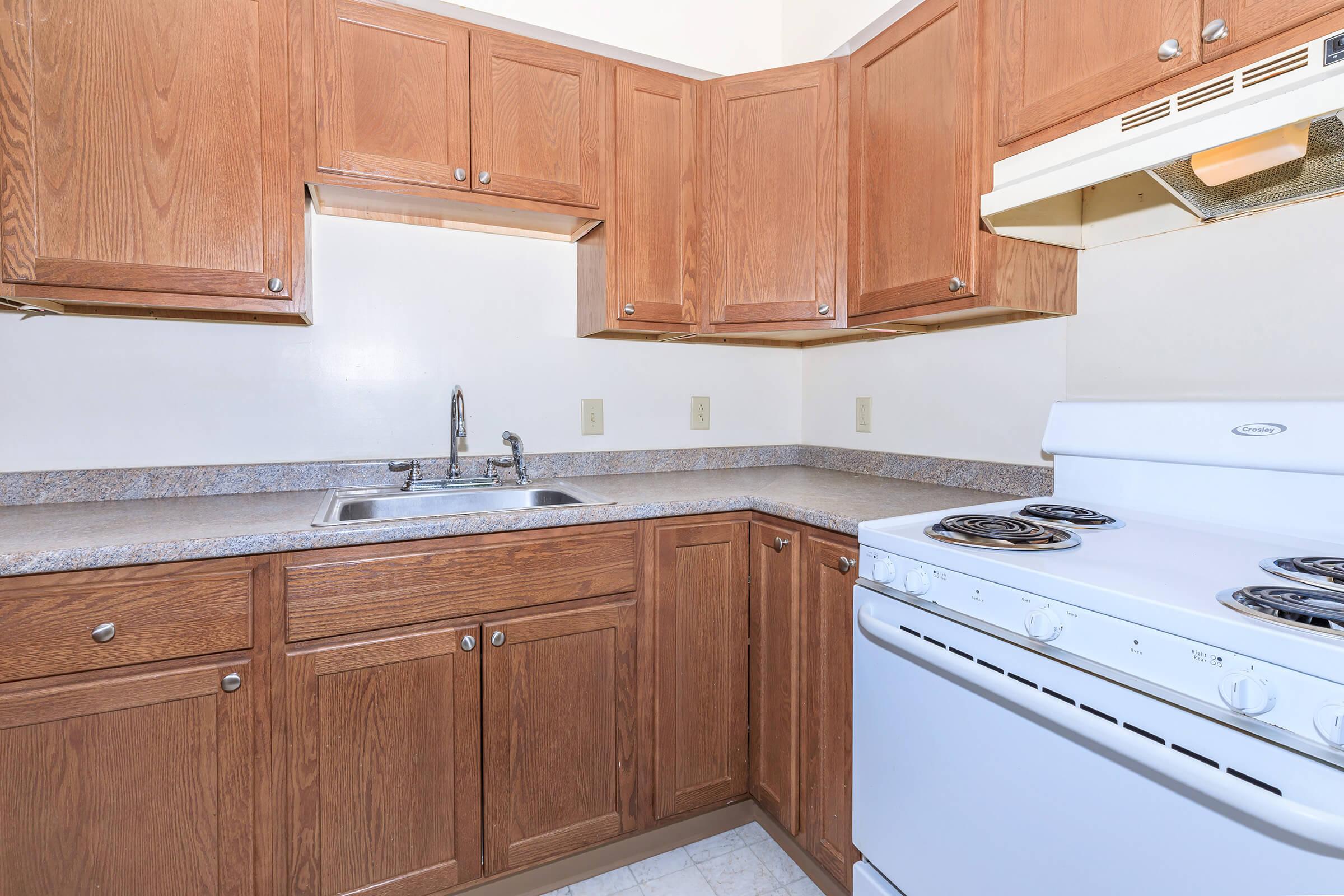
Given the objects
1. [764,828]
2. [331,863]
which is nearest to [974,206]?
[764,828]

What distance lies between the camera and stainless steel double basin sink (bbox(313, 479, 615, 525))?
1.62 m

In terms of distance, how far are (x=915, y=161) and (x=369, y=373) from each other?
1.58m

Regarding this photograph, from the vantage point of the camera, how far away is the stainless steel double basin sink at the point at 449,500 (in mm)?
1624

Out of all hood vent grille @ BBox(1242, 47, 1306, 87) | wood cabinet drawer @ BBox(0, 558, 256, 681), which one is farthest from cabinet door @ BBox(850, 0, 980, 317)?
wood cabinet drawer @ BBox(0, 558, 256, 681)

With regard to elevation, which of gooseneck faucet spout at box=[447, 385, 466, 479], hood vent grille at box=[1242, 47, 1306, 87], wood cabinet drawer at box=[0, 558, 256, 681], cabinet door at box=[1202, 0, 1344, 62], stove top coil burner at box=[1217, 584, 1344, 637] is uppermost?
cabinet door at box=[1202, 0, 1344, 62]

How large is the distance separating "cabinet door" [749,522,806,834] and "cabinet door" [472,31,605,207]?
1088mm

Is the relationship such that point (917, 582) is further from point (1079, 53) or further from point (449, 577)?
point (1079, 53)

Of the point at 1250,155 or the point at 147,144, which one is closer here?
the point at 1250,155

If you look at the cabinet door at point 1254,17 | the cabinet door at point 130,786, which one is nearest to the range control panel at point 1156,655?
the cabinet door at point 1254,17

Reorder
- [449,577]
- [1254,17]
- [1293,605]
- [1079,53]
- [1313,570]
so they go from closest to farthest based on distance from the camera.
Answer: [1293,605]
[1313,570]
[1254,17]
[1079,53]
[449,577]

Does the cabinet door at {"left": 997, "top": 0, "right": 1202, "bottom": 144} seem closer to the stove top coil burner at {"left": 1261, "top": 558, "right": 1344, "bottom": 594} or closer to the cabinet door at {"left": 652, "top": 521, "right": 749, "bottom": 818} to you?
the stove top coil burner at {"left": 1261, "top": 558, "right": 1344, "bottom": 594}

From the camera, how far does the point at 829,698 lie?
1.40 metres

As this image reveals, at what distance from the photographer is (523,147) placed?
1.66 meters

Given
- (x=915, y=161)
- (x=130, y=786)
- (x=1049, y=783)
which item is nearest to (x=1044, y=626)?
(x=1049, y=783)
